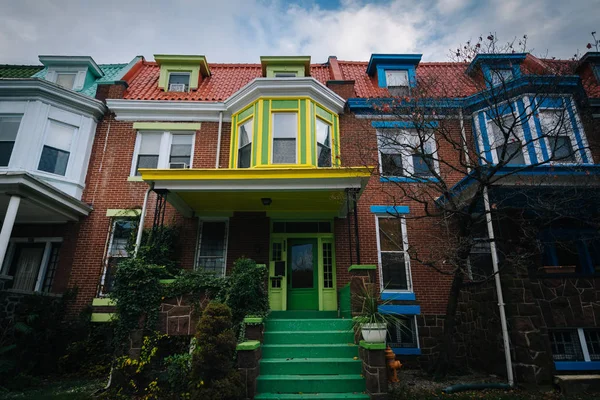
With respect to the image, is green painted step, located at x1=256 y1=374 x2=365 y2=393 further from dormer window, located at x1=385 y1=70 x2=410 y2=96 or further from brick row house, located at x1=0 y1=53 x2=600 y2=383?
dormer window, located at x1=385 y1=70 x2=410 y2=96

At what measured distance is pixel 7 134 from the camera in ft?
31.9

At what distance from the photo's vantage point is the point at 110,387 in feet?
21.1

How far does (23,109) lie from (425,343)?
13.5 m

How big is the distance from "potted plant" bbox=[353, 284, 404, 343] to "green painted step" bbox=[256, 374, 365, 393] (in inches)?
29.9

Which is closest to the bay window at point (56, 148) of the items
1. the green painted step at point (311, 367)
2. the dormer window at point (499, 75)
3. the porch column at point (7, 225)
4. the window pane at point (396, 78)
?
the porch column at point (7, 225)

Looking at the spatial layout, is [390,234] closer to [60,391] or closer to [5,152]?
[60,391]

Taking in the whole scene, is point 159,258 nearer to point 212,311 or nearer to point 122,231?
point 122,231

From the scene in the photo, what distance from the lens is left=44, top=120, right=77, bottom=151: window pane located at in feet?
32.7

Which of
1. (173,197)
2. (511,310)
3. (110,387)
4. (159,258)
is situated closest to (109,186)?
(173,197)

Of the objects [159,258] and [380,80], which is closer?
[159,258]

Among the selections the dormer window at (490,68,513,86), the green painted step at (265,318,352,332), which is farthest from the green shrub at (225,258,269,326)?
the dormer window at (490,68,513,86)

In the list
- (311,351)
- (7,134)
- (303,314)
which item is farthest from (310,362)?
(7,134)

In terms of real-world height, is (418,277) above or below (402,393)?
above

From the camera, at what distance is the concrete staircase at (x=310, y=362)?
5691mm
